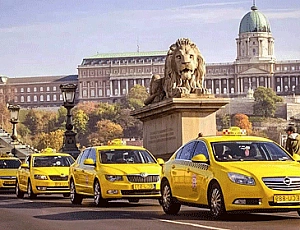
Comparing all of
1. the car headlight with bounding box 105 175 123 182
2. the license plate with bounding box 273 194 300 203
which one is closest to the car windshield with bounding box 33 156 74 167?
the car headlight with bounding box 105 175 123 182

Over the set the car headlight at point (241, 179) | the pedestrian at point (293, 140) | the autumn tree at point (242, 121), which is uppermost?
the autumn tree at point (242, 121)

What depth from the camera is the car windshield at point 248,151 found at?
19.0 metres

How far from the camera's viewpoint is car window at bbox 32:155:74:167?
102 feet

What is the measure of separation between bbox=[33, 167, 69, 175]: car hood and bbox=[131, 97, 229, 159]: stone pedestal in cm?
522

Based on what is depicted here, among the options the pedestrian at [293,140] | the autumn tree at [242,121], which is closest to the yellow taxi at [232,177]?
the pedestrian at [293,140]

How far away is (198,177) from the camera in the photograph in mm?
19062

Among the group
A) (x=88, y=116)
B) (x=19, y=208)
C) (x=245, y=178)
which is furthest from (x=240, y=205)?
(x=88, y=116)

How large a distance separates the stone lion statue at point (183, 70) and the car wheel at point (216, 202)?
16395 mm

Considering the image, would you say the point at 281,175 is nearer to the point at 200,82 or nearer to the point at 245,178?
the point at 245,178

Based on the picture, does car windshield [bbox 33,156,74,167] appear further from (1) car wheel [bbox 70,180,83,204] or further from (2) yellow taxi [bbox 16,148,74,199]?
(1) car wheel [bbox 70,180,83,204]

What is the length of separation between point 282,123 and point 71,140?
16106 cm

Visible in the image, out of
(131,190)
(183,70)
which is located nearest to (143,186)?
(131,190)

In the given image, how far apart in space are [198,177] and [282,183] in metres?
1.98

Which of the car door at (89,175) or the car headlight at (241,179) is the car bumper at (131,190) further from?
the car headlight at (241,179)
